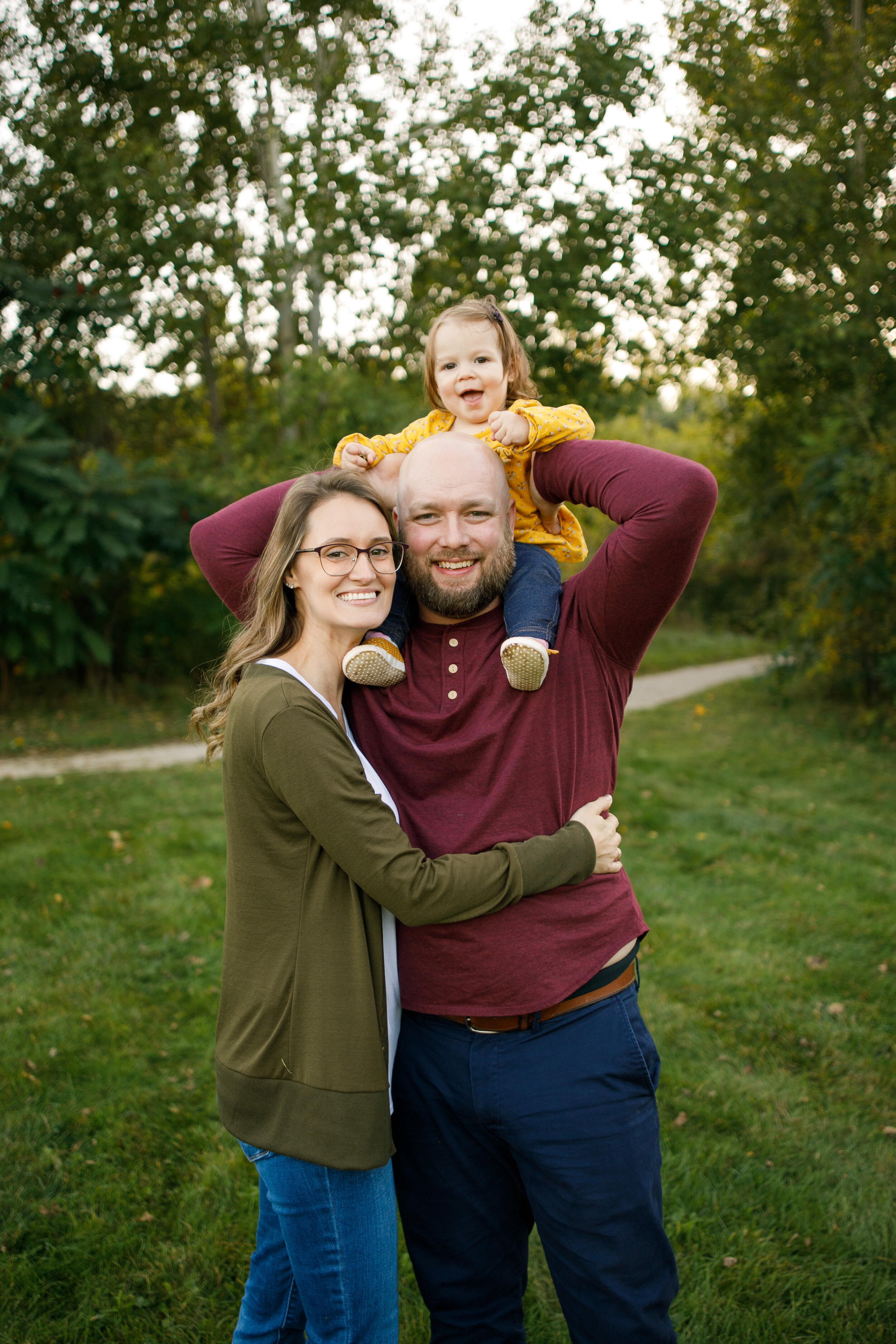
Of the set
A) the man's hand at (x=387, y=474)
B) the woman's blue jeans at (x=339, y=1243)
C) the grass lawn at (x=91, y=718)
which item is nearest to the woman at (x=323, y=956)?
the woman's blue jeans at (x=339, y=1243)

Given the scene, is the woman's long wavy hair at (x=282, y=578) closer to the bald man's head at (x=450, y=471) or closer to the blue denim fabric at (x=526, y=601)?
the bald man's head at (x=450, y=471)

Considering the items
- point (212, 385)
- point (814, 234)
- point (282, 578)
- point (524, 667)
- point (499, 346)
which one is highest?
point (814, 234)

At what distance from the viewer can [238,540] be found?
7.95 feet

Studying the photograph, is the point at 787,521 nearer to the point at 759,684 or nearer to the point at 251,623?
the point at 759,684

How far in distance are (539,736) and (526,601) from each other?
327 millimetres

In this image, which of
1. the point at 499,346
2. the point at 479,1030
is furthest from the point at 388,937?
the point at 499,346

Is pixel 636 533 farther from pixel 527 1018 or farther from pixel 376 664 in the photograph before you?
pixel 527 1018

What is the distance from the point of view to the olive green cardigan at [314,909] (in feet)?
5.70

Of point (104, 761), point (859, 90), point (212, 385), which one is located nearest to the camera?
point (104, 761)

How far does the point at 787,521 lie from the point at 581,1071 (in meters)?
13.8

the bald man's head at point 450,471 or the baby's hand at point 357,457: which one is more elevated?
the baby's hand at point 357,457

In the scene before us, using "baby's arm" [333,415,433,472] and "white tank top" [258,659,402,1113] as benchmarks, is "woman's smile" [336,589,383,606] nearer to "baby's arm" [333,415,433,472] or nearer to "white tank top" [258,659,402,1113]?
"white tank top" [258,659,402,1113]

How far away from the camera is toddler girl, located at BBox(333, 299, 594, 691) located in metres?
2.08

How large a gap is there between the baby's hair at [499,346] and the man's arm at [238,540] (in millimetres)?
1008
